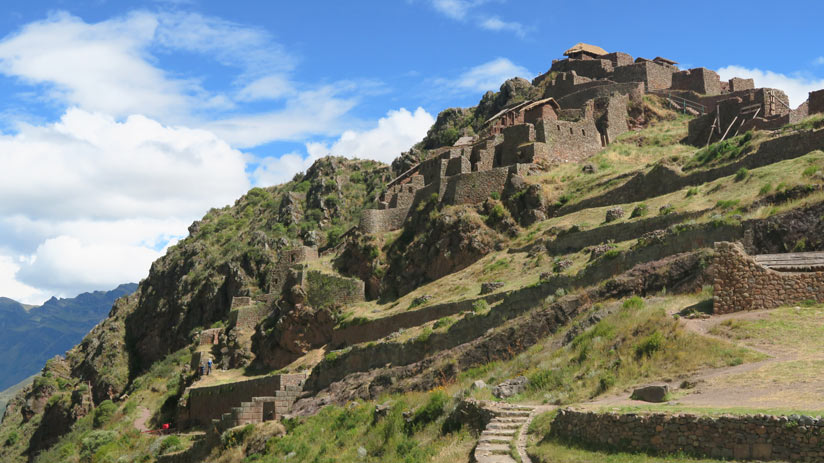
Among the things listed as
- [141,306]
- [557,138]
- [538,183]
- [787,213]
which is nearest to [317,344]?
[538,183]

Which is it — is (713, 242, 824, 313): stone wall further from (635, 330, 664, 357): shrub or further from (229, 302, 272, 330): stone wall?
(229, 302, 272, 330): stone wall

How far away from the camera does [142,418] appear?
43.9 meters

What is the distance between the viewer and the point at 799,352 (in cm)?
1400

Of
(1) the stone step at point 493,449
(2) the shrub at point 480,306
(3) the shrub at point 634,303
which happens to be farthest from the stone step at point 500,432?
(2) the shrub at point 480,306

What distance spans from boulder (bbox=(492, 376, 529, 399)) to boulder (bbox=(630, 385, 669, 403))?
4.11m

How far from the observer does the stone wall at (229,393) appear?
3119 cm

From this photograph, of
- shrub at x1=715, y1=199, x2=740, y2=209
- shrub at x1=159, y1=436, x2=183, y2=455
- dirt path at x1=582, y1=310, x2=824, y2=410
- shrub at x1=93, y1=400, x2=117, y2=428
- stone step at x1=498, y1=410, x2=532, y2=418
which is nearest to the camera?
dirt path at x1=582, y1=310, x2=824, y2=410

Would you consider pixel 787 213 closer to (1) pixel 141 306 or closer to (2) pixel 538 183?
(2) pixel 538 183

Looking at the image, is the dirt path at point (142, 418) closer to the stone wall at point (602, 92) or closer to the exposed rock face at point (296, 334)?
the exposed rock face at point (296, 334)

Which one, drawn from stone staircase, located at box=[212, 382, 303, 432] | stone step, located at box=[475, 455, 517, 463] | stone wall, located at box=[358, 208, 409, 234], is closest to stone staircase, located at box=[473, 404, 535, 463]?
stone step, located at box=[475, 455, 517, 463]

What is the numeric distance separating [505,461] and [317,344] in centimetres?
2492

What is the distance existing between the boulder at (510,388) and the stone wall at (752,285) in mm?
4534

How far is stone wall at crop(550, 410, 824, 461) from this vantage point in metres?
9.88

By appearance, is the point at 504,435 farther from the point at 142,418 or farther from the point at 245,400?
the point at 142,418
